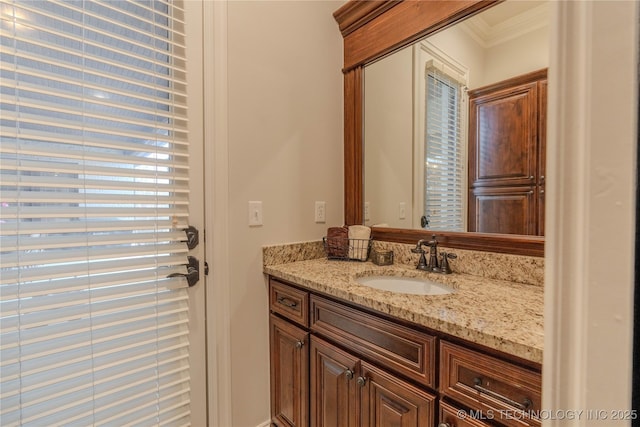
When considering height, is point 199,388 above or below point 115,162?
below

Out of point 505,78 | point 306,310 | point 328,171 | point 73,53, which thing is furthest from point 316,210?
point 73,53

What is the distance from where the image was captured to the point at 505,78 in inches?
48.8

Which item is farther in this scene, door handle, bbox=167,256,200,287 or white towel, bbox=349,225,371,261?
white towel, bbox=349,225,371,261

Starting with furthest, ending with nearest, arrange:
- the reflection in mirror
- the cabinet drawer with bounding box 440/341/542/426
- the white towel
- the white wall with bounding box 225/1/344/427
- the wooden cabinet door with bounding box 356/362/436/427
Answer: the white towel, the white wall with bounding box 225/1/344/427, the reflection in mirror, the wooden cabinet door with bounding box 356/362/436/427, the cabinet drawer with bounding box 440/341/542/426

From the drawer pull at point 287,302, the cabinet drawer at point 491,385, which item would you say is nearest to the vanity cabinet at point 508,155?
the cabinet drawer at point 491,385

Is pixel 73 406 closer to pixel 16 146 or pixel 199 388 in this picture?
pixel 199 388

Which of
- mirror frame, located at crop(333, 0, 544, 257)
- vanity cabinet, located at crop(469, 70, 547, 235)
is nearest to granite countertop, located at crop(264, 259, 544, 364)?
mirror frame, located at crop(333, 0, 544, 257)

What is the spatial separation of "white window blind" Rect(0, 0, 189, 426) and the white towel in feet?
2.82

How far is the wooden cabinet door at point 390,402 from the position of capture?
861 millimetres

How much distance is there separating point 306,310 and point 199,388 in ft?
1.96

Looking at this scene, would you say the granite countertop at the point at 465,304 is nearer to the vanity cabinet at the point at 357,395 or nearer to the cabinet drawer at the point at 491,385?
the cabinet drawer at the point at 491,385

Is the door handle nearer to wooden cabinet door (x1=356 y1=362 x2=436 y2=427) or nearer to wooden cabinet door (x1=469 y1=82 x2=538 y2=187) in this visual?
wooden cabinet door (x1=356 y1=362 x2=436 y2=427)

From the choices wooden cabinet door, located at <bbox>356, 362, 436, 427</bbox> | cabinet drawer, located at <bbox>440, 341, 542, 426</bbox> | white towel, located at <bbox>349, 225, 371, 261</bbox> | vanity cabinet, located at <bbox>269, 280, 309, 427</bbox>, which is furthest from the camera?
white towel, located at <bbox>349, 225, 371, 261</bbox>

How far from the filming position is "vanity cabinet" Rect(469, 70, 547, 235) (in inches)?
45.5
